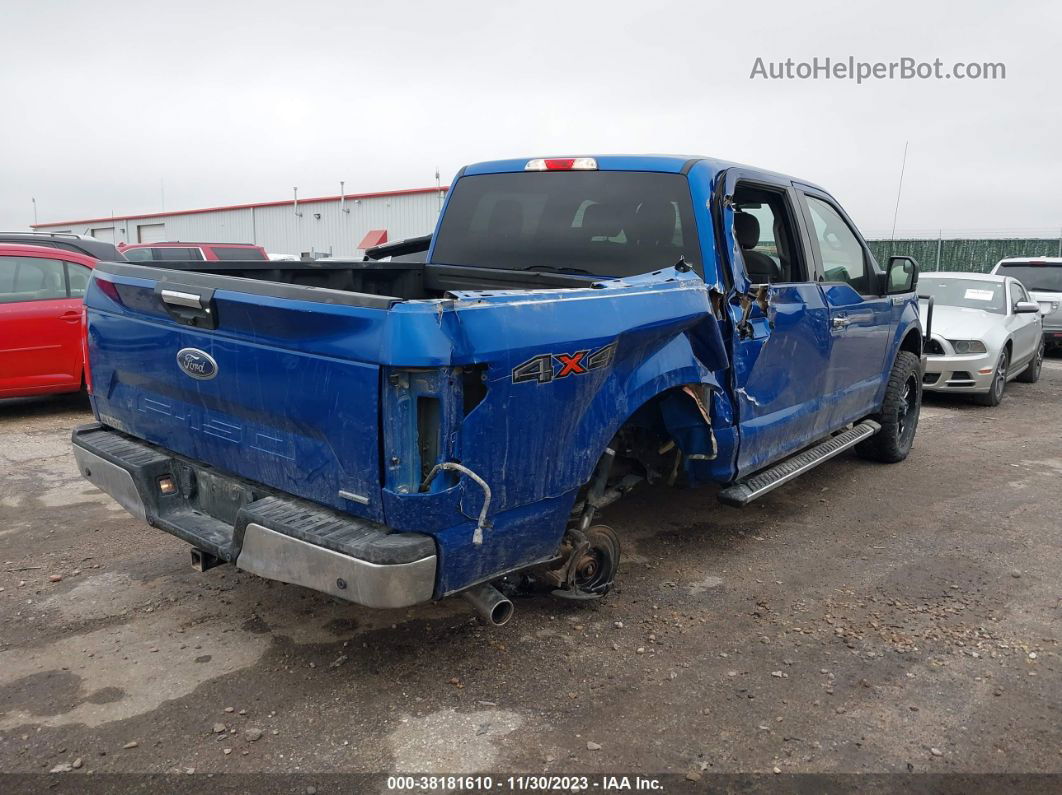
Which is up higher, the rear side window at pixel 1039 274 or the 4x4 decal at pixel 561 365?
the 4x4 decal at pixel 561 365

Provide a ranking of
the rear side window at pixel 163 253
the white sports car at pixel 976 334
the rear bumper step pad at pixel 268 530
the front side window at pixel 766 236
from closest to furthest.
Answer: the rear bumper step pad at pixel 268 530
the front side window at pixel 766 236
the white sports car at pixel 976 334
the rear side window at pixel 163 253

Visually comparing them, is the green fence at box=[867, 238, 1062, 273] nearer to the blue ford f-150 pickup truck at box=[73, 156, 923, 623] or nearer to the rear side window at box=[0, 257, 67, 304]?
the blue ford f-150 pickup truck at box=[73, 156, 923, 623]

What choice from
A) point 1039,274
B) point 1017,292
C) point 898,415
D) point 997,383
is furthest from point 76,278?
point 1039,274

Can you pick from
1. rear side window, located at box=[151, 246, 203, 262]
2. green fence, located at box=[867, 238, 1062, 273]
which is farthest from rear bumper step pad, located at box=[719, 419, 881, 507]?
green fence, located at box=[867, 238, 1062, 273]

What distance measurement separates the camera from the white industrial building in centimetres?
2583

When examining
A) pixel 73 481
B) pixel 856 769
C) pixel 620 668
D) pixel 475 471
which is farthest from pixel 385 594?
pixel 73 481

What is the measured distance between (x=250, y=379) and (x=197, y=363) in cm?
32

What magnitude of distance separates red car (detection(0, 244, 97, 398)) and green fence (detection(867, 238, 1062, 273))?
64.1ft

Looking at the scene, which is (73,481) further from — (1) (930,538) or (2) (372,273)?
(1) (930,538)

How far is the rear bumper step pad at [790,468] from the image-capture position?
4.15m

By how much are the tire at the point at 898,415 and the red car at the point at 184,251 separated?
382 inches

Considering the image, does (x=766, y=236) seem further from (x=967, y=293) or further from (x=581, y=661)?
(x=967, y=293)

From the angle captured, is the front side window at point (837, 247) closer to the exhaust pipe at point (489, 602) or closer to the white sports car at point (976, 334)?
the exhaust pipe at point (489, 602)

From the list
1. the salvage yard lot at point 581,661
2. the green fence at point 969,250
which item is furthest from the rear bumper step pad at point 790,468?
the green fence at point 969,250
